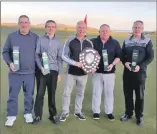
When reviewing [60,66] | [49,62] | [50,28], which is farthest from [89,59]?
[50,28]

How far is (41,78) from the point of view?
325 cm

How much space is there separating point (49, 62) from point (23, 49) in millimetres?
322

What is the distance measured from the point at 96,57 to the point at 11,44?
98 centimetres

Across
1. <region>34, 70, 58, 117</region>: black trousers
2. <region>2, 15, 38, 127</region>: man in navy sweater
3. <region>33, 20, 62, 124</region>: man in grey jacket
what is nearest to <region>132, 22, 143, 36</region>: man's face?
<region>33, 20, 62, 124</region>: man in grey jacket

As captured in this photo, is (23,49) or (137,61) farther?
(137,61)

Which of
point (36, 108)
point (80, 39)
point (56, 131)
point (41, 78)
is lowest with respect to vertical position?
point (56, 131)

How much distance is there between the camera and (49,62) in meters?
3.21

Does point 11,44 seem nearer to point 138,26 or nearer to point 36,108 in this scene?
point 36,108

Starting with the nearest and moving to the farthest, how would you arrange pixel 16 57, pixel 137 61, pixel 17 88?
pixel 16 57
pixel 17 88
pixel 137 61

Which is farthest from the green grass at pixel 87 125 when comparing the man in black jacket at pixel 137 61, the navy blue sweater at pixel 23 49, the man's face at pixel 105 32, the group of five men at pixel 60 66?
the man's face at pixel 105 32

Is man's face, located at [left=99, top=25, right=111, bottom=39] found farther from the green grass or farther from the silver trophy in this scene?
the green grass

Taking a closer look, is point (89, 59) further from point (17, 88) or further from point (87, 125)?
point (17, 88)

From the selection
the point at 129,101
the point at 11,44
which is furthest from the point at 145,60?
the point at 11,44

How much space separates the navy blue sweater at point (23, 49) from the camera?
3.16m
